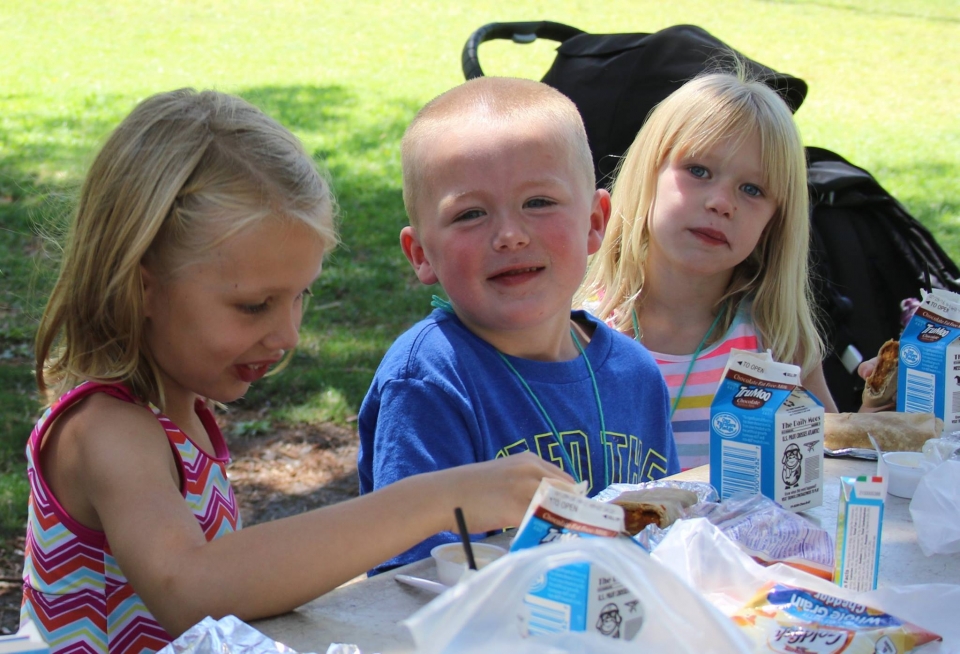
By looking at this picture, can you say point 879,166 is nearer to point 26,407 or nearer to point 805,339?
point 805,339

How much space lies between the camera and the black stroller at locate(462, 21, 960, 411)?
3.61 m

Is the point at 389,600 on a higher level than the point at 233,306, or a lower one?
lower

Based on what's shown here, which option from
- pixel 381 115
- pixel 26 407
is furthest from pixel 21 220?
pixel 381 115

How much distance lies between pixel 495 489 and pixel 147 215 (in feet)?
2.41

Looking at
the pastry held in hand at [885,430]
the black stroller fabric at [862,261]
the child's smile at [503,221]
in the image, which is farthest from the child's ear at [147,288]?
the black stroller fabric at [862,261]

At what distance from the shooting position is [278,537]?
4.74 feet

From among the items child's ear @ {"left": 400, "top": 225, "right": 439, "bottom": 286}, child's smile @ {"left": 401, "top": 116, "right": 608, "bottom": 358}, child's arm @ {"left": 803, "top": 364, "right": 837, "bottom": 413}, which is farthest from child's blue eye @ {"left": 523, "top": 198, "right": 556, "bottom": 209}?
child's arm @ {"left": 803, "top": 364, "right": 837, "bottom": 413}

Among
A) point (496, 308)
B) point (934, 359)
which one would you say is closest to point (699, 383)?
point (934, 359)

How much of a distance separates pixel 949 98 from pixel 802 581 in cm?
1219

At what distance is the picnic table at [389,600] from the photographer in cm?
137

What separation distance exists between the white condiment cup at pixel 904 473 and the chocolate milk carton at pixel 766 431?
10.0 inches

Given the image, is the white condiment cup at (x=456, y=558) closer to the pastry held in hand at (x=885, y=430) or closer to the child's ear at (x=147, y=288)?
the child's ear at (x=147, y=288)

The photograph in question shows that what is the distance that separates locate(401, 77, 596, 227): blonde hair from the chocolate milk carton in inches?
23.0

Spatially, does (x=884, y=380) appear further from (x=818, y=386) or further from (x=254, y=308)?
(x=254, y=308)
